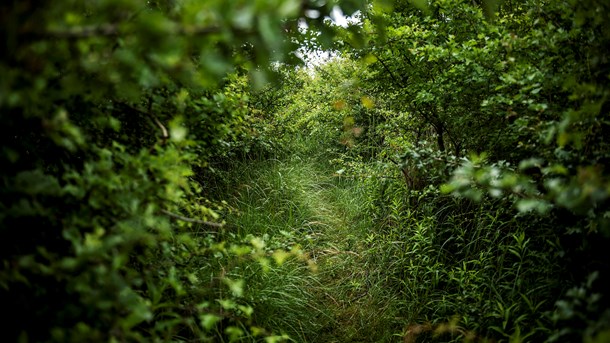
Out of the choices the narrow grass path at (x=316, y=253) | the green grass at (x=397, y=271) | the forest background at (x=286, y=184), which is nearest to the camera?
the forest background at (x=286, y=184)

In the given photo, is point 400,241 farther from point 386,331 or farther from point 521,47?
point 521,47

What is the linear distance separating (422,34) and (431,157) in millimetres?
1195

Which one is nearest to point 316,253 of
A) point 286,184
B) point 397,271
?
point 397,271

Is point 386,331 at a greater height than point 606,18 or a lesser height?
lesser

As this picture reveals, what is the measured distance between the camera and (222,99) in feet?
6.15

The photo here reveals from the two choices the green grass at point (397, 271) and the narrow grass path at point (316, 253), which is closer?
the green grass at point (397, 271)

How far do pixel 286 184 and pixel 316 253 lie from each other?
1121 mm

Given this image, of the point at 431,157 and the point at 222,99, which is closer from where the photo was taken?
the point at 222,99

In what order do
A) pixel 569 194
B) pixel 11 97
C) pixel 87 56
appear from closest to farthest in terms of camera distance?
pixel 11 97 → pixel 87 56 → pixel 569 194

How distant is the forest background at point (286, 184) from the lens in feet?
3.16

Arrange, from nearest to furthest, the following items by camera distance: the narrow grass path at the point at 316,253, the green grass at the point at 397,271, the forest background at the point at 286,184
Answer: the forest background at the point at 286,184 → the green grass at the point at 397,271 → the narrow grass path at the point at 316,253

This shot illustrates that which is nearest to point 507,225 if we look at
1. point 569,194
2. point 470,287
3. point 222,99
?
point 470,287

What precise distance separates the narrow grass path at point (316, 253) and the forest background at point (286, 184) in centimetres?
2

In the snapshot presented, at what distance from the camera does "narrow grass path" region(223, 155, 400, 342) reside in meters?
2.61
